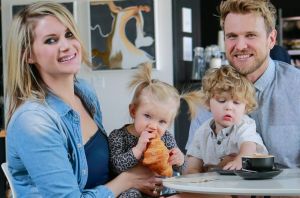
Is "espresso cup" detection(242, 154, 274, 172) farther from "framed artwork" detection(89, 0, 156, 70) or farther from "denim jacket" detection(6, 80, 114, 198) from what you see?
"framed artwork" detection(89, 0, 156, 70)

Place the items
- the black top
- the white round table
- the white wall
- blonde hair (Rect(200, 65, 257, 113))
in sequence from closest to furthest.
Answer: the white round table → the black top → blonde hair (Rect(200, 65, 257, 113)) → the white wall

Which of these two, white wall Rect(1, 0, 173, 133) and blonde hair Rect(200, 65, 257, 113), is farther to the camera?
white wall Rect(1, 0, 173, 133)

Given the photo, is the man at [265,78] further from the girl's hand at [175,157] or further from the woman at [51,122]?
the woman at [51,122]

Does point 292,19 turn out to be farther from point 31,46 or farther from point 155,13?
point 31,46

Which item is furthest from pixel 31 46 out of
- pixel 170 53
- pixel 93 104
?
pixel 170 53

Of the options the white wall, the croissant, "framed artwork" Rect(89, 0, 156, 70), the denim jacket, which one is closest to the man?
the croissant

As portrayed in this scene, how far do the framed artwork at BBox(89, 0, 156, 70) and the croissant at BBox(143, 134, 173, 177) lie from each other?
13.8 ft

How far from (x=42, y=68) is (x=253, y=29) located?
90 cm

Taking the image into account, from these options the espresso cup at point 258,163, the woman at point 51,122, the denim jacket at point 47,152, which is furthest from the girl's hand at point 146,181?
the espresso cup at point 258,163

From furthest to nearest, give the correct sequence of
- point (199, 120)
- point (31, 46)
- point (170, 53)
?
1. point (170, 53)
2. point (199, 120)
3. point (31, 46)

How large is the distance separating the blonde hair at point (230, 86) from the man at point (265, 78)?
0.09 m

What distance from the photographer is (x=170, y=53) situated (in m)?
6.24

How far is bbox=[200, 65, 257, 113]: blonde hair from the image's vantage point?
2293 mm

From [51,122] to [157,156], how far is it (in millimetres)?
408
